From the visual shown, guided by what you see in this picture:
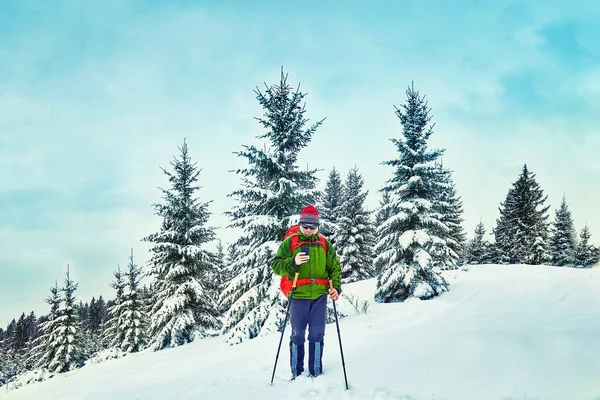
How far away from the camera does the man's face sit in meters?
4.80

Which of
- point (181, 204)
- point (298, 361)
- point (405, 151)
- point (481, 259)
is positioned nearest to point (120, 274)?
point (181, 204)

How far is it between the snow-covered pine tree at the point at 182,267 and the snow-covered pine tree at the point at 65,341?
13.7 m

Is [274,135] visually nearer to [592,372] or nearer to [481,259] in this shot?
[592,372]

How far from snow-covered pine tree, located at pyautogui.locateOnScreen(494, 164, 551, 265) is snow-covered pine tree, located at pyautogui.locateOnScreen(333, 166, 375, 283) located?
14.0 meters

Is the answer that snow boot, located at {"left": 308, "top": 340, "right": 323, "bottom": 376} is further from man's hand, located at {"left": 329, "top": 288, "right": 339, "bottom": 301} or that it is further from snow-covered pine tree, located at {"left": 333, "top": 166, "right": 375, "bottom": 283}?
snow-covered pine tree, located at {"left": 333, "top": 166, "right": 375, "bottom": 283}

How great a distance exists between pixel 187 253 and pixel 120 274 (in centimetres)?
1581

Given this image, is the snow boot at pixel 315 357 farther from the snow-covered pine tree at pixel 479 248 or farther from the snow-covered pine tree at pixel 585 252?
the snow-covered pine tree at pixel 585 252

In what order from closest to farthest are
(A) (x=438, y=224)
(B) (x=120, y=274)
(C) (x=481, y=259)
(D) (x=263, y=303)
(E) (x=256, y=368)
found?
(E) (x=256, y=368), (D) (x=263, y=303), (A) (x=438, y=224), (B) (x=120, y=274), (C) (x=481, y=259)

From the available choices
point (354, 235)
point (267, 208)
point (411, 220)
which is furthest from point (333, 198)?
point (267, 208)

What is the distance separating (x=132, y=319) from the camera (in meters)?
27.1

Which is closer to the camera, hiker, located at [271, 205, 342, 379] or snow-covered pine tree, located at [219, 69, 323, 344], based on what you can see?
hiker, located at [271, 205, 342, 379]

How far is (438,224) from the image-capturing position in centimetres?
1345

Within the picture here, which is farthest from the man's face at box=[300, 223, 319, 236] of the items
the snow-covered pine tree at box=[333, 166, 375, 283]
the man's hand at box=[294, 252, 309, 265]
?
the snow-covered pine tree at box=[333, 166, 375, 283]

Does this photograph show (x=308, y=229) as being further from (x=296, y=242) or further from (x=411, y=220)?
(x=411, y=220)
